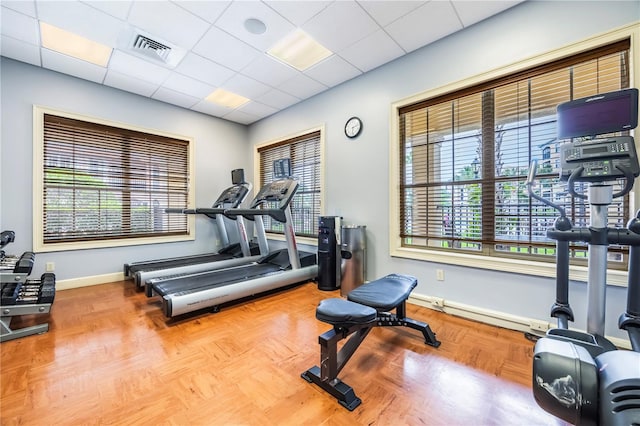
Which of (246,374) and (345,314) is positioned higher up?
(345,314)

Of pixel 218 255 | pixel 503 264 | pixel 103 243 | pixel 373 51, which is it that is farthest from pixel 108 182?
pixel 503 264

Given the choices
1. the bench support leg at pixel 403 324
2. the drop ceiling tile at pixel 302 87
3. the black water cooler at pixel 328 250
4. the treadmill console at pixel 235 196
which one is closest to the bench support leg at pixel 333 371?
the bench support leg at pixel 403 324

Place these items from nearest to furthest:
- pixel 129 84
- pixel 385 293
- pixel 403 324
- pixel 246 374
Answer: pixel 246 374, pixel 385 293, pixel 403 324, pixel 129 84

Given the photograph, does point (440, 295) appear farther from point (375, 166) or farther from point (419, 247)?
point (375, 166)

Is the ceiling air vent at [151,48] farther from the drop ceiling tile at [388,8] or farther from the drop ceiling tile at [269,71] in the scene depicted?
the drop ceiling tile at [388,8]

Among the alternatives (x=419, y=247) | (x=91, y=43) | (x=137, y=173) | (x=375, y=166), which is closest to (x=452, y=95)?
(x=375, y=166)

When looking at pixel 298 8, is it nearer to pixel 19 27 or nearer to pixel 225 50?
pixel 225 50

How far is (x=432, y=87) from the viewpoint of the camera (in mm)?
3008

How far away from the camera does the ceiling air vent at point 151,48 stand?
296 cm

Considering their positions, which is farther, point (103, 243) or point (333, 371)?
point (103, 243)

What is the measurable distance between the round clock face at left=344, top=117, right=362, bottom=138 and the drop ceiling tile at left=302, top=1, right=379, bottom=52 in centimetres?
94

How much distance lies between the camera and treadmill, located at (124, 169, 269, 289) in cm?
366

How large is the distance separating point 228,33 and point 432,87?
2346 mm

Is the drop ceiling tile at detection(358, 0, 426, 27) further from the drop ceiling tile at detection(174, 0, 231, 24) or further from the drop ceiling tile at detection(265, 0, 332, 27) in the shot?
the drop ceiling tile at detection(174, 0, 231, 24)
